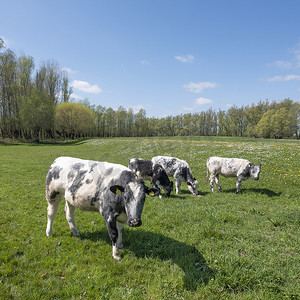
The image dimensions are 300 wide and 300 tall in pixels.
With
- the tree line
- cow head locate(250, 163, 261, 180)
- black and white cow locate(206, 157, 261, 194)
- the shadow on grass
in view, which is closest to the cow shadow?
black and white cow locate(206, 157, 261, 194)

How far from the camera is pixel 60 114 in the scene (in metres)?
61.8

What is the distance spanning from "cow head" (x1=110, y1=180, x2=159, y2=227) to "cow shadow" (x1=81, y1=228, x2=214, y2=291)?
62.4 inches

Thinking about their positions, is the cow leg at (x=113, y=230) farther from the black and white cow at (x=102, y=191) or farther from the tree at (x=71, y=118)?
the tree at (x=71, y=118)

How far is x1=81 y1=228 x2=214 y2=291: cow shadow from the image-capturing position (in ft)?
13.3

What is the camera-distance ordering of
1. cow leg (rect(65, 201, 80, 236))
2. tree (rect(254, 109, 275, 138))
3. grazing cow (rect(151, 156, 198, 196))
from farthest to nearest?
tree (rect(254, 109, 275, 138)), grazing cow (rect(151, 156, 198, 196)), cow leg (rect(65, 201, 80, 236))

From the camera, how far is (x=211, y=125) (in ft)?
347

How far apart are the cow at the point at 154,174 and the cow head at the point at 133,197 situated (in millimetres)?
6510

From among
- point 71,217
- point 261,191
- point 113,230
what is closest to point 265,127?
point 261,191

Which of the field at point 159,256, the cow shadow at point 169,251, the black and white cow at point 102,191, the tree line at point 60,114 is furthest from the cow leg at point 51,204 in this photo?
the tree line at point 60,114

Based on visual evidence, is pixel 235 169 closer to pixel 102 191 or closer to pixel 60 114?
pixel 102 191

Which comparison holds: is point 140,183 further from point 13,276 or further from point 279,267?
point 279,267

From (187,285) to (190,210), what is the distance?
424 cm

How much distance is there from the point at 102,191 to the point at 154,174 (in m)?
6.82

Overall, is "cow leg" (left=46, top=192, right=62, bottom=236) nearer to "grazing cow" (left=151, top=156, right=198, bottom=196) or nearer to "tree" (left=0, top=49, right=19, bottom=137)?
"grazing cow" (left=151, top=156, right=198, bottom=196)
